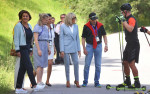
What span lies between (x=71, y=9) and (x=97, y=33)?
34.5m

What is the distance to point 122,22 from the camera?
10.2 meters

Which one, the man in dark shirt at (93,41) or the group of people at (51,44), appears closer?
the group of people at (51,44)

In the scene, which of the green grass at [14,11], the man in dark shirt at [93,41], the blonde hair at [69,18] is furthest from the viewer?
the green grass at [14,11]

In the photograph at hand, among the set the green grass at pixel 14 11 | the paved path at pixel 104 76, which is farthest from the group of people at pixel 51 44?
the green grass at pixel 14 11

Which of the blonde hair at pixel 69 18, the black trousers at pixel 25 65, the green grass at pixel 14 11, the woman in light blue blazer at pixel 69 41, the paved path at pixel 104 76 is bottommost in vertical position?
the paved path at pixel 104 76

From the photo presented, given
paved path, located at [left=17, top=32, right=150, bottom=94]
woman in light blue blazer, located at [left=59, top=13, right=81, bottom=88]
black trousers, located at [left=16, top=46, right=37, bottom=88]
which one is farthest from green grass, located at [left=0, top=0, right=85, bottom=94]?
black trousers, located at [left=16, top=46, right=37, bottom=88]

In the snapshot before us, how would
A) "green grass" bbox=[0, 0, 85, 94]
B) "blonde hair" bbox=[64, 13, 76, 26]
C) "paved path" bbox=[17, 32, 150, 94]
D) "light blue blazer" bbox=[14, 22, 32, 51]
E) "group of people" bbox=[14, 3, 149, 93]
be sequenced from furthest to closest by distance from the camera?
"green grass" bbox=[0, 0, 85, 94] < "blonde hair" bbox=[64, 13, 76, 26] < "paved path" bbox=[17, 32, 150, 94] < "group of people" bbox=[14, 3, 149, 93] < "light blue blazer" bbox=[14, 22, 32, 51]

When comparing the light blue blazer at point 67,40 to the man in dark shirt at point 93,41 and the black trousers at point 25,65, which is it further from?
the black trousers at point 25,65

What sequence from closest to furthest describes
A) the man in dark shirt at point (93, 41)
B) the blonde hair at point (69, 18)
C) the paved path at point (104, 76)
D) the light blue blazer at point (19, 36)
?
the light blue blazer at point (19, 36)
the paved path at point (104, 76)
the blonde hair at point (69, 18)
the man in dark shirt at point (93, 41)

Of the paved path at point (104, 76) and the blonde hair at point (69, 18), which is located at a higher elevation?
the blonde hair at point (69, 18)

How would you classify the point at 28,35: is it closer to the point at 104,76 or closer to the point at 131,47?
the point at 131,47

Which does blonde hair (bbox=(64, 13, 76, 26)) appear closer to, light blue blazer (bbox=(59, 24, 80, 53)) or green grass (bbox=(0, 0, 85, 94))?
light blue blazer (bbox=(59, 24, 80, 53))

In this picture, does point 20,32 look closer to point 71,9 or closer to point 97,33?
point 97,33

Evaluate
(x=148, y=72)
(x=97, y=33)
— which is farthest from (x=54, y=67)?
(x=97, y=33)
